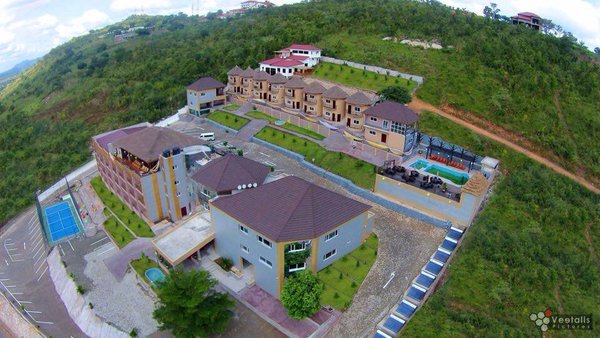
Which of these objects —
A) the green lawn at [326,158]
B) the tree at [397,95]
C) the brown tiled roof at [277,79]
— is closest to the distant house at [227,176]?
the green lawn at [326,158]

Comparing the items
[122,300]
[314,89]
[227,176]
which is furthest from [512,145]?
[122,300]

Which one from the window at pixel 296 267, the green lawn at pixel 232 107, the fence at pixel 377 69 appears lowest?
the window at pixel 296 267

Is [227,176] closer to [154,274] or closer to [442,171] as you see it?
[154,274]

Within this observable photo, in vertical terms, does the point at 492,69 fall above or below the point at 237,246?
above

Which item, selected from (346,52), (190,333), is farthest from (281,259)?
(346,52)

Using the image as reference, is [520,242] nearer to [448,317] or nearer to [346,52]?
[448,317]

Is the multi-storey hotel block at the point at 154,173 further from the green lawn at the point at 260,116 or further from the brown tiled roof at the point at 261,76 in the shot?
the brown tiled roof at the point at 261,76
